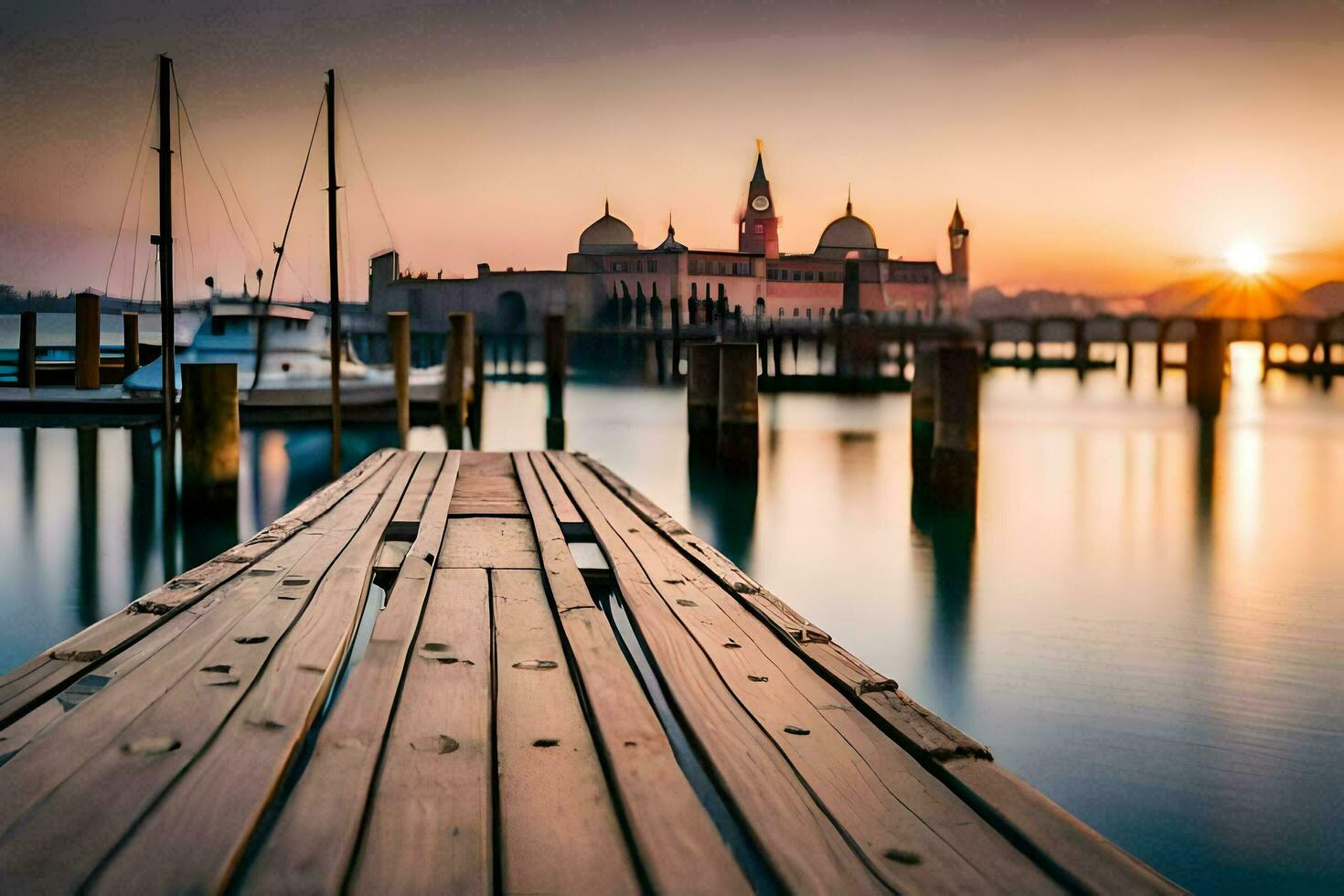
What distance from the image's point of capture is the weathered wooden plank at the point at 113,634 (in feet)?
7.71

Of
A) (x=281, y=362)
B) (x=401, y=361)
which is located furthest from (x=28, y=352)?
(x=401, y=361)

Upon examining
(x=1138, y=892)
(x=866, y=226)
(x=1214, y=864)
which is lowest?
(x=1214, y=864)

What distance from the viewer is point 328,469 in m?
12.2

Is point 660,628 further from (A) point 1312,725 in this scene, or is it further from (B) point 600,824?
(A) point 1312,725

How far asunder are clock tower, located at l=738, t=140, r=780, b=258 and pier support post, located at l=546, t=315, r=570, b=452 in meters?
55.6

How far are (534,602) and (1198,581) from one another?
4.65 metres

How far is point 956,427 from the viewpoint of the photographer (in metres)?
7.18

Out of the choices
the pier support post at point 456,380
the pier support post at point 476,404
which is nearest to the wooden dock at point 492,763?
the pier support post at point 456,380

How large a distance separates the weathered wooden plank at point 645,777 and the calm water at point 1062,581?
1.37m

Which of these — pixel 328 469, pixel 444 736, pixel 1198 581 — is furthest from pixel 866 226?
pixel 444 736

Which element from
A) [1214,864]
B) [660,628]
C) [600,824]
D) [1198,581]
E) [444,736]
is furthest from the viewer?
[1198,581]

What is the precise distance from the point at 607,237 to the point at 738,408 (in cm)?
5109

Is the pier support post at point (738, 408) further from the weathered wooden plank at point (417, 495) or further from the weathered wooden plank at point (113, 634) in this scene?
the weathered wooden plank at point (113, 634)

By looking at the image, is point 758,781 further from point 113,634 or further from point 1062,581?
point 1062,581
